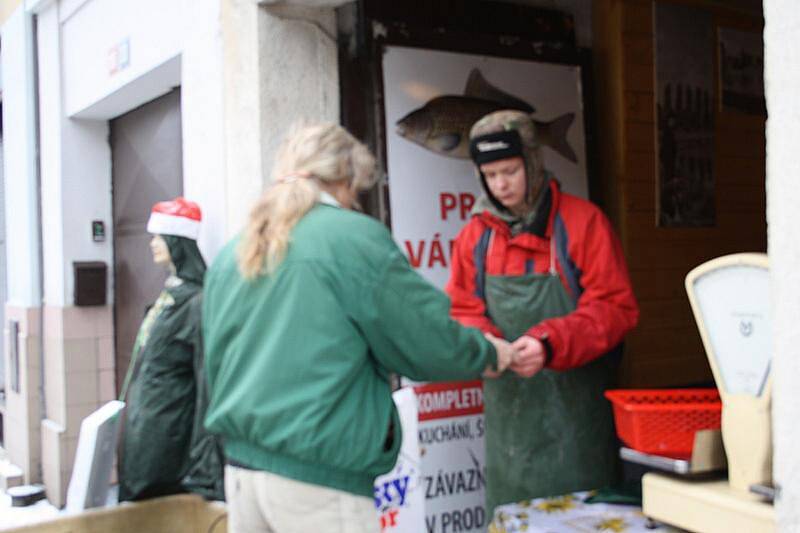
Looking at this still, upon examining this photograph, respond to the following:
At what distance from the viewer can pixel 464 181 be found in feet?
13.7

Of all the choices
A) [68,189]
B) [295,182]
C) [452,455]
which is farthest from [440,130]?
[68,189]

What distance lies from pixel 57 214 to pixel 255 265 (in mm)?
4711

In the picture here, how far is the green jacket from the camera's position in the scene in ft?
7.02

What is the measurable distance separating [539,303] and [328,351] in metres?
1.22

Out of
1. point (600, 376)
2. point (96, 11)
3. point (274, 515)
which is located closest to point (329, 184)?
point (274, 515)

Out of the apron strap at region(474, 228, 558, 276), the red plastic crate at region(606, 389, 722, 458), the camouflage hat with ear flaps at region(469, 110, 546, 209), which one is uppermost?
the camouflage hat with ear flaps at region(469, 110, 546, 209)

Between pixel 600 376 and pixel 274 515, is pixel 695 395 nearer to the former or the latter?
pixel 600 376

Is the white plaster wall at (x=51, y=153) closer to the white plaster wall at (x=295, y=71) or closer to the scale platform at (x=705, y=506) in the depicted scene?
the white plaster wall at (x=295, y=71)

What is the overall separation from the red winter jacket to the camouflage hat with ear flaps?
0.20 ft

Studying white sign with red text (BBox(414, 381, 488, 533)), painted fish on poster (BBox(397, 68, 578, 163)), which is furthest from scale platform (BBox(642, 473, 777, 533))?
painted fish on poster (BBox(397, 68, 578, 163))

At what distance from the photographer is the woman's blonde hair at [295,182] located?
222 cm

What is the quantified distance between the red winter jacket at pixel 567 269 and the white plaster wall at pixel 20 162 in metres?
4.49

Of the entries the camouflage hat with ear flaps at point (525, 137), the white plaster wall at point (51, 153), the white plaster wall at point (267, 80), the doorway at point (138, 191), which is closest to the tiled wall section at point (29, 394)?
the white plaster wall at point (51, 153)

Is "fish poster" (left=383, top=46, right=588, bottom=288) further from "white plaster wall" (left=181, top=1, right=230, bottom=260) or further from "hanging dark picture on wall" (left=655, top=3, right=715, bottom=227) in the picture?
"white plaster wall" (left=181, top=1, right=230, bottom=260)
